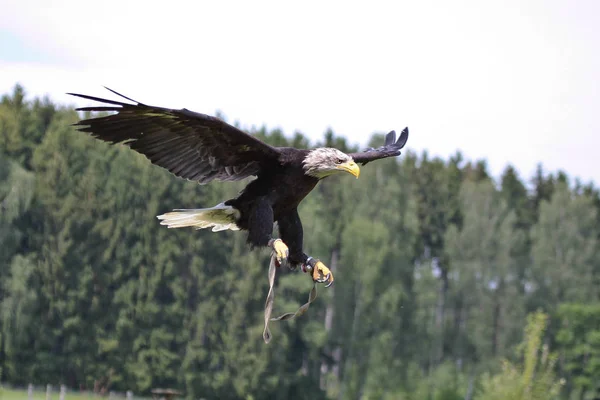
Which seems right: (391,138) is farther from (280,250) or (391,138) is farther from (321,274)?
(280,250)

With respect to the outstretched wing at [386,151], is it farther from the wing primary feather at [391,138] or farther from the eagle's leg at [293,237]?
the eagle's leg at [293,237]

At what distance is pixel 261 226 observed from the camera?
7324 mm

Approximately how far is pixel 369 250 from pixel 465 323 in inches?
338

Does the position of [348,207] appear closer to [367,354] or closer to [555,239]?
[367,354]

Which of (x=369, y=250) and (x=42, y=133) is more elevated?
(x=42, y=133)

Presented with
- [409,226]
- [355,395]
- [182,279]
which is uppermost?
[409,226]

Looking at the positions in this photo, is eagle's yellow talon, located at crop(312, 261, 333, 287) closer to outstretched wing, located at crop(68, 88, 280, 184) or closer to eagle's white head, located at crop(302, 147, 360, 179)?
eagle's white head, located at crop(302, 147, 360, 179)

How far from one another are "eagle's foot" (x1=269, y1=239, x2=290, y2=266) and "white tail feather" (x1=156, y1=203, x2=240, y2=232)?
83cm

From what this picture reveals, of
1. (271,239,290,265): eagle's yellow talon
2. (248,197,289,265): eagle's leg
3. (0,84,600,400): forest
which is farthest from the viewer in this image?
(0,84,600,400): forest

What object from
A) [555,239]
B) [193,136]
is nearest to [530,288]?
[555,239]

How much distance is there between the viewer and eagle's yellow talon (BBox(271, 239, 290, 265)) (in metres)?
6.96

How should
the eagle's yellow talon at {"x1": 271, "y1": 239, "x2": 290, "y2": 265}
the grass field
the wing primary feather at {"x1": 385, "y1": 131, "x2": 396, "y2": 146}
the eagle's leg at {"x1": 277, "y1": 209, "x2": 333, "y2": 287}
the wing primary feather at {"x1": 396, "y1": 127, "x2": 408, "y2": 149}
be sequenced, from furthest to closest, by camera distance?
the grass field, the wing primary feather at {"x1": 385, "y1": 131, "x2": 396, "y2": 146}, the wing primary feather at {"x1": 396, "y1": 127, "x2": 408, "y2": 149}, the eagle's leg at {"x1": 277, "y1": 209, "x2": 333, "y2": 287}, the eagle's yellow talon at {"x1": 271, "y1": 239, "x2": 290, "y2": 265}

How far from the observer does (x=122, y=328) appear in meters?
36.6

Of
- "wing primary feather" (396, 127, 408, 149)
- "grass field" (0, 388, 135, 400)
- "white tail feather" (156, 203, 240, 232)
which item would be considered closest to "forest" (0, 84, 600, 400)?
"grass field" (0, 388, 135, 400)
